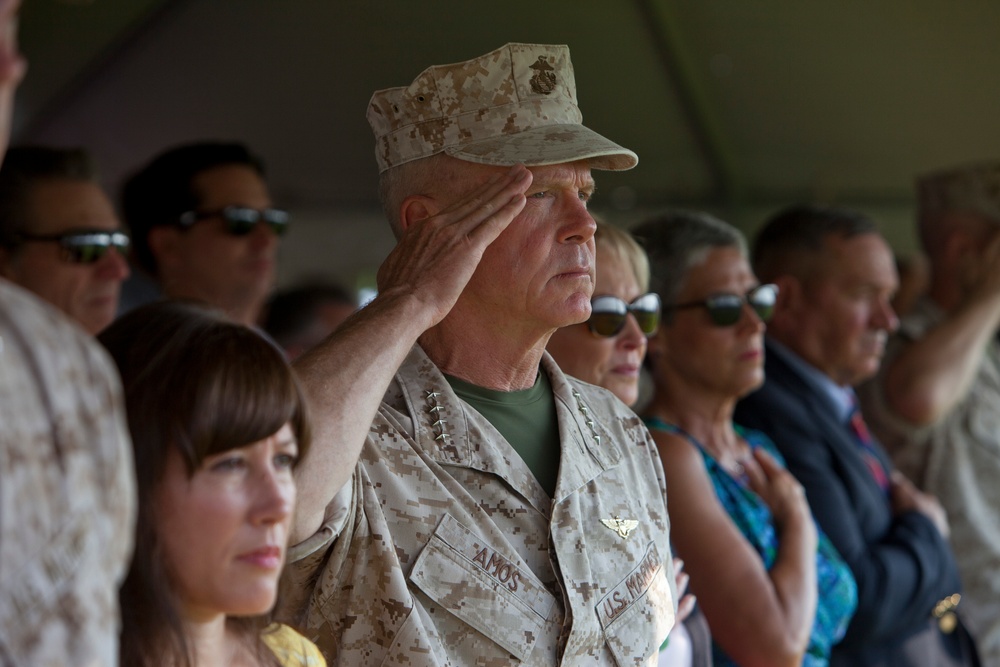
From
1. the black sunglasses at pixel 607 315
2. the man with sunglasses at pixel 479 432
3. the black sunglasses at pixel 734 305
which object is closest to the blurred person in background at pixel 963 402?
the black sunglasses at pixel 734 305

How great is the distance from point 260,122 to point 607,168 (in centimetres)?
354

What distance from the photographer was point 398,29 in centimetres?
297

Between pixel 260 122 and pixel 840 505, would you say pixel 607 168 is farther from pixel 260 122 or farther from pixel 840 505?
pixel 260 122

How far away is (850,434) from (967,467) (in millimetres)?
648

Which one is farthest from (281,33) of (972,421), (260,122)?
(972,421)

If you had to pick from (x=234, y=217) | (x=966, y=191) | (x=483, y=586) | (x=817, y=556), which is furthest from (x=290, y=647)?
(x=966, y=191)

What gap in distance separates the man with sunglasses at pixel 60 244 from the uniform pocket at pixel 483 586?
4.99ft

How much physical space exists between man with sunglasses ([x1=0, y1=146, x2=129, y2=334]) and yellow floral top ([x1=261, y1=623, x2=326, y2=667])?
57.0 inches

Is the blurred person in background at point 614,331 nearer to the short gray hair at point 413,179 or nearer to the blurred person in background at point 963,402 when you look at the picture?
the short gray hair at point 413,179

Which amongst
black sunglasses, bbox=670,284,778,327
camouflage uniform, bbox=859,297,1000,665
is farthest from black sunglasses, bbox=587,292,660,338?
camouflage uniform, bbox=859,297,1000,665

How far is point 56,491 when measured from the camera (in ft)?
2.98

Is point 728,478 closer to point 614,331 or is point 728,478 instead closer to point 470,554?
point 614,331

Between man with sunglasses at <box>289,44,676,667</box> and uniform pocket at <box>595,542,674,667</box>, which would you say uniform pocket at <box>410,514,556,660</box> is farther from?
uniform pocket at <box>595,542,674,667</box>

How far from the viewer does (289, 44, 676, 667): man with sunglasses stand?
171 cm
